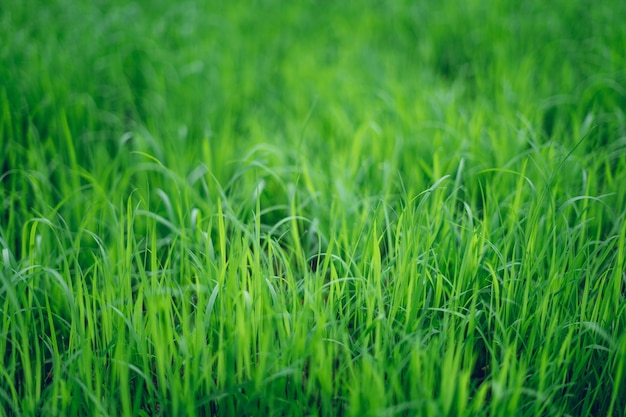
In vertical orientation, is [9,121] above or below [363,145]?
above

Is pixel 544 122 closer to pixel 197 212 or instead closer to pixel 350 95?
pixel 350 95

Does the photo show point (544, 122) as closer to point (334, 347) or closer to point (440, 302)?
point (440, 302)

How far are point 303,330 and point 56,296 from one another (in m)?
0.70

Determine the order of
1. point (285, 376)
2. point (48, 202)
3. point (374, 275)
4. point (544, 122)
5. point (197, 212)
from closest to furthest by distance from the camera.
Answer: point (285, 376) → point (374, 275) → point (197, 212) → point (48, 202) → point (544, 122)

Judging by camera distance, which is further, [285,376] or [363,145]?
[363,145]

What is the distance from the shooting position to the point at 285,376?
1140 millimetres

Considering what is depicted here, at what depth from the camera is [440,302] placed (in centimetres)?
138

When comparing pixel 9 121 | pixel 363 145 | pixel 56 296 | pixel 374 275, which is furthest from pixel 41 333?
pixel 363 145

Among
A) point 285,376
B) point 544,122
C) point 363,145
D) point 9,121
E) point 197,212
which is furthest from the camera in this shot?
point 544,122

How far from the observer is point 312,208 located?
5.83ft

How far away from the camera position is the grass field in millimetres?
1164

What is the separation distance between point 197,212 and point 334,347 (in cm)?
57

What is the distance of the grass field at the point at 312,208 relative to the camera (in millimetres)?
1164

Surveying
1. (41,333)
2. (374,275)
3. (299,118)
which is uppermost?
(299,118)
